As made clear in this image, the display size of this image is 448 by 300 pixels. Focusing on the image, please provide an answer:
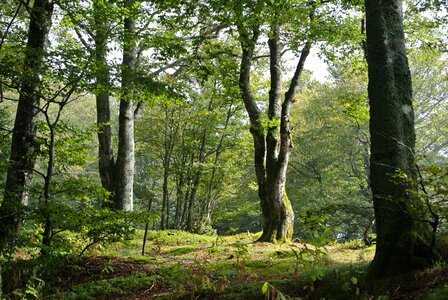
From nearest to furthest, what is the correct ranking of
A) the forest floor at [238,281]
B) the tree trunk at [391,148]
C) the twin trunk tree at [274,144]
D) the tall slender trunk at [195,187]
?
the forest floor at [238,281] → the tree trunk at [391,148] → the twin trunk tree at [274,144] → the tall slender trunk at [195,187]

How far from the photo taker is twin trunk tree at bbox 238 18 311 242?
9727 millimetres

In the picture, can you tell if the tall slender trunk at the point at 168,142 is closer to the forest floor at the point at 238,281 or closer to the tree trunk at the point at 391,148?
the forest floor at the point at 238,281

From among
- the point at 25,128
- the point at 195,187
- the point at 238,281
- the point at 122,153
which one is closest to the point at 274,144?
the point at 122,153

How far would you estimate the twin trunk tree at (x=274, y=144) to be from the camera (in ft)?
31.9

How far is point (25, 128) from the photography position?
5973mm

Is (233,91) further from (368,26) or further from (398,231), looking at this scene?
(398,231)

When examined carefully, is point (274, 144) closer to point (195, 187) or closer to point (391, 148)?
point (391, 148)

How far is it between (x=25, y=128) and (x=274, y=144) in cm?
620

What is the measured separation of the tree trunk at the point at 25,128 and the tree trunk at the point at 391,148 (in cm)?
425

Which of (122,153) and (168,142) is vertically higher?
(168,142)

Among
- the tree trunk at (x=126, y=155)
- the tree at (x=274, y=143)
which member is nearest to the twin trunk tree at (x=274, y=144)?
the tree at (x=274, y=143)

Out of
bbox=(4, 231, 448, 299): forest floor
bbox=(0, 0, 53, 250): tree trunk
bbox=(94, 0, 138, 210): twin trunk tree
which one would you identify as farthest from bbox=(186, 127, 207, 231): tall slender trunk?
bbox=(0, 0, 53, 250): tree trunk

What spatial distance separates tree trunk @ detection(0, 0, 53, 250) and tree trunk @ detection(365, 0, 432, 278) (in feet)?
13.9

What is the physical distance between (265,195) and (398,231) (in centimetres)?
678
